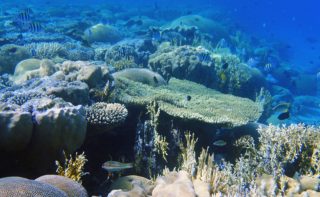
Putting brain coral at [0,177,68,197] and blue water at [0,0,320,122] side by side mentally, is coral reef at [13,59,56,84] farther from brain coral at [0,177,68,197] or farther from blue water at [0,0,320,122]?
blue water at [0,0,320,122]

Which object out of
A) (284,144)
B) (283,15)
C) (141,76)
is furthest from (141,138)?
(283,15)

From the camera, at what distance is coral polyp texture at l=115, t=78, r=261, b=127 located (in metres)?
6.36

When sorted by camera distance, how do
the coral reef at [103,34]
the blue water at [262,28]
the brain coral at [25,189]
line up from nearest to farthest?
1. the brain coral at [25,189]
2. the coral reef at [103,34]
3. the blue water at [262,28]

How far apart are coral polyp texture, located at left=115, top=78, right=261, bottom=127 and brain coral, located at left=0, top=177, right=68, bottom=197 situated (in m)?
3.50

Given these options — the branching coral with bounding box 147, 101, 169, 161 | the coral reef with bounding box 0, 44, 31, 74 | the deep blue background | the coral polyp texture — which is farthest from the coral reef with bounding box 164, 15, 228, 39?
the deep blue background

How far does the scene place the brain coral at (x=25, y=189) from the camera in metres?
2.83

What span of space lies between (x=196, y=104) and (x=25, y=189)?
4.95m

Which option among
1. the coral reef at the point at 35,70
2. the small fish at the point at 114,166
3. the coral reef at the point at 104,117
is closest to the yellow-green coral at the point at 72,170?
the small fish at the point at 114,166

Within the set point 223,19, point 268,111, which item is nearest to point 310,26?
point 223,19

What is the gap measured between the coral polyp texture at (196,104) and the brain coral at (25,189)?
138 inches

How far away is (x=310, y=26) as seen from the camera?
8525cm

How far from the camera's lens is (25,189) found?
290cm

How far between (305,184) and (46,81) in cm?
519

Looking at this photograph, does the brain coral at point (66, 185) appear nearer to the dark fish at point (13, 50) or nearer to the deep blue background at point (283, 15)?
the dark fish at point (13, 50)
